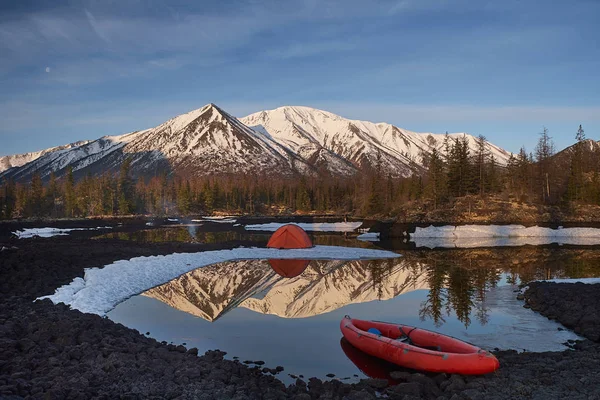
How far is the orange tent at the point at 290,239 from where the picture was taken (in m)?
42.2

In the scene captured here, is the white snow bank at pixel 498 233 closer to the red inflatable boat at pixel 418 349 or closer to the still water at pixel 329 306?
the still water at pixel 329 306

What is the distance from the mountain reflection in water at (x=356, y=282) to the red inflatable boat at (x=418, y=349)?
393 centimetres

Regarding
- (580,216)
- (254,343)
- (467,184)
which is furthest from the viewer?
(467,184)

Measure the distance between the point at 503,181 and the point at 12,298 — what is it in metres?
103

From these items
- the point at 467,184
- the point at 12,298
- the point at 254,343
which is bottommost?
the point at 254,343

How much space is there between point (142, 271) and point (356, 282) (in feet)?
43.9

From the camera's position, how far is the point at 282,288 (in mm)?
25688

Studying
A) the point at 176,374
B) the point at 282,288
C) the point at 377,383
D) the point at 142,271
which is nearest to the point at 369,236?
the point at 282,288

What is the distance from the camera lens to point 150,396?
963cm

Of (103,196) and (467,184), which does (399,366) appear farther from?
(103,196)

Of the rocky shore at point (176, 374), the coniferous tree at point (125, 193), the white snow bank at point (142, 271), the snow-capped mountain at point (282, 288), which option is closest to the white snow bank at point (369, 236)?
the white snow bank at point (142, 271)

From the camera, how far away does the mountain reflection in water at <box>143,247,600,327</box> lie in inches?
830

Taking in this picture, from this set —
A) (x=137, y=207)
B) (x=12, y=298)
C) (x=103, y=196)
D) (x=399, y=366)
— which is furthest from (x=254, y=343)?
(x=137, y=207)

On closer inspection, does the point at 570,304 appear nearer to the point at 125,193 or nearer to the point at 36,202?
the point at 125,193
